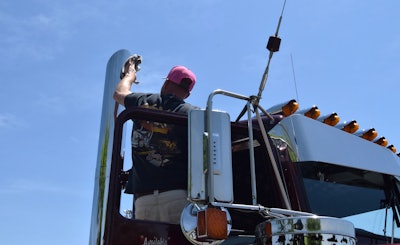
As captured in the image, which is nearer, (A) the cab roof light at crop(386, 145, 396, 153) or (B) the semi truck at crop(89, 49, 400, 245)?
(B) the semi truck at crop(89, 49, 400, 245)

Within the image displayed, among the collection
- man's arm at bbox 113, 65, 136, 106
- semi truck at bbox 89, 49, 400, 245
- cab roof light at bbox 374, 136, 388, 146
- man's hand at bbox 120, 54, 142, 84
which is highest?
man's hand at bbox 120, 54, 142, 84

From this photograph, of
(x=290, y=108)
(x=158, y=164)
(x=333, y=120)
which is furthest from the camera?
(x=333, y=120)

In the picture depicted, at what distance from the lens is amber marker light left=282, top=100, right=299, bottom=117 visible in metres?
2.98

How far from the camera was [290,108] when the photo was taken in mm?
2980

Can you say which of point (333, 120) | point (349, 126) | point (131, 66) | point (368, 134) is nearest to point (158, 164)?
point (131, 66)

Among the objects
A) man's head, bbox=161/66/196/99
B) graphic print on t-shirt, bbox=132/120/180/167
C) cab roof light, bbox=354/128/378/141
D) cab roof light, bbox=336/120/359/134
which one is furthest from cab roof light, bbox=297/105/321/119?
graphic print on t-shirt, bbox=132/120/180/167

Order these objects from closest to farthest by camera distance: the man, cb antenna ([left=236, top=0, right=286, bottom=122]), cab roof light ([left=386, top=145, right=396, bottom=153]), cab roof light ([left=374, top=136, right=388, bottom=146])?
cb antenna ([left=236, top=0, right=286, bottom=122]) < the man < cab roof light ([left=374, top=136, right=388, bottom=146]) < cab roof light ([left=386, top=145, right=396, bottom=153])

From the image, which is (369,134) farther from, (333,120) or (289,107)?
(289,107)

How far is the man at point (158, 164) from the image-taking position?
9.04 feet

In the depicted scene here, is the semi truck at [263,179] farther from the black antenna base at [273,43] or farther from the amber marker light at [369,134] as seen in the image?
the black antenna base at [273,43]

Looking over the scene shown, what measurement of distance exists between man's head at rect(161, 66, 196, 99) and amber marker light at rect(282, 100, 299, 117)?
1.89ft

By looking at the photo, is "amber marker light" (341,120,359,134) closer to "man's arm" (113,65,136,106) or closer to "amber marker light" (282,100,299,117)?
"amber marker light" (282,100,299,117)

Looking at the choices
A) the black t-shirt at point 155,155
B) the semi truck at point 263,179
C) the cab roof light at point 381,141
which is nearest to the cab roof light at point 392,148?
the semi truck at point 263,179

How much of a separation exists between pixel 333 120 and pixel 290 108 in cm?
32
